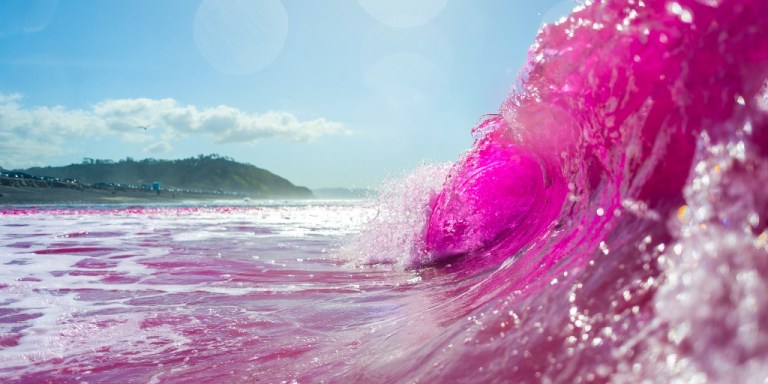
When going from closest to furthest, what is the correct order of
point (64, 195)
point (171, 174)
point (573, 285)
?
point (573, 285), point (64, 195), point (171, 174)

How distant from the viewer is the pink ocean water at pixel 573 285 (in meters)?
1.09

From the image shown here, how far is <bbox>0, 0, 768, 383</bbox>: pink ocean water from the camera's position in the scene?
3.58 feet

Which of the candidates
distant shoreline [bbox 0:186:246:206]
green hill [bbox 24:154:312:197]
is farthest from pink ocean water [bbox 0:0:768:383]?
green hill [bbox 24:154:312:197]

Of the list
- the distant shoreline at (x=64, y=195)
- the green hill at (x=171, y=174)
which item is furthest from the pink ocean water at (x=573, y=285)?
the green hill at (x=171, y=174)

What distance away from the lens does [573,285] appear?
1.67 meters

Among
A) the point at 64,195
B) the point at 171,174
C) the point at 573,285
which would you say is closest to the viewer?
the point at 573,285

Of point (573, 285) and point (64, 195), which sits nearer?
point (573, 285)

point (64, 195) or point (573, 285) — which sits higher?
point (573, 285)

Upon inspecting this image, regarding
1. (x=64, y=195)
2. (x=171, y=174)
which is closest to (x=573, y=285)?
(x=64, y=195)

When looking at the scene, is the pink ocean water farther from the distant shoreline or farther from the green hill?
the green hill

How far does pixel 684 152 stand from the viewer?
1646mm

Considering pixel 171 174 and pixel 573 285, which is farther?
pixel 171 174

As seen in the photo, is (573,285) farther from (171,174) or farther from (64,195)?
(171,174)

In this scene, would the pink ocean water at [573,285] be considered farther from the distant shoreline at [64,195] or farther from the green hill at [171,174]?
the green hill at [171,174]
